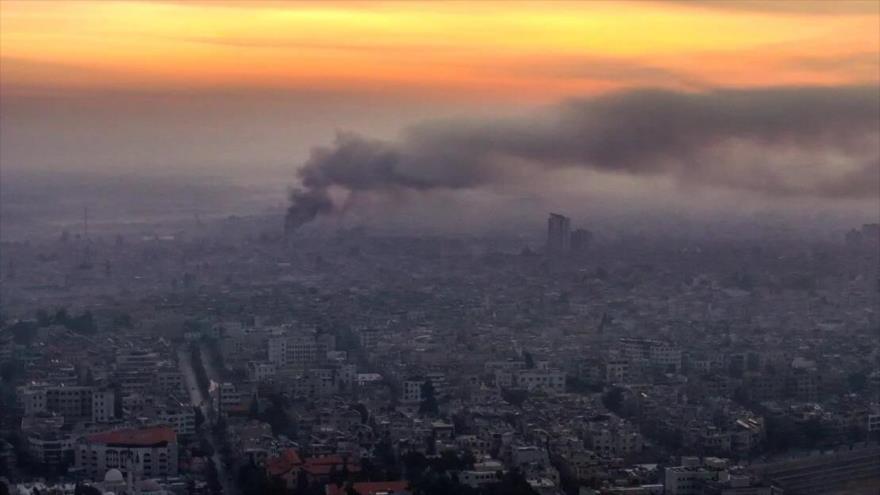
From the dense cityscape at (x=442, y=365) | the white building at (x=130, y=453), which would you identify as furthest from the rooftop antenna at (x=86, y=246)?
the white building at (x=130, y=453)

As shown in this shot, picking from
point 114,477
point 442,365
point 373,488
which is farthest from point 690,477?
point 442,365

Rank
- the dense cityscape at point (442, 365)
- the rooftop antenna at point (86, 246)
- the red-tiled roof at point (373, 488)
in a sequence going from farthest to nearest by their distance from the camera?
1. the rooftop antenna at point (86, 246)
2. the dense cityscape at point (442, 365)
3. the red-tiled roof at point (373, 488)

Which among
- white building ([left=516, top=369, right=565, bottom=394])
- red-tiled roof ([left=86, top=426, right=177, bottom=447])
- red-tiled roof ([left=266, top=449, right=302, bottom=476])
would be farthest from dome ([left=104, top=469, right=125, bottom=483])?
white building ([left=516, top=369, right=565, bottom=394])

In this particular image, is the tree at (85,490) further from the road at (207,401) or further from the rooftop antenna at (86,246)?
the rooftop antenna at (86,246)

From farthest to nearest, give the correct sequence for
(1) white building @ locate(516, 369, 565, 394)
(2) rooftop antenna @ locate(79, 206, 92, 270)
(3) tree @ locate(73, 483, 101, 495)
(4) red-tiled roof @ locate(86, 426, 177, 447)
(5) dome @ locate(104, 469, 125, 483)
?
(2) rooftop antenna @ locate(79, 206, 92, 270) < (1) white building @ locate(516, 369, 565, 394) < (4) red-tiled roof @ locate(86, 426, 177, 447) < (5) dome @ locate(104, 469, 125, 483) < (3) tree @ locate(73, 483, 101, 495)

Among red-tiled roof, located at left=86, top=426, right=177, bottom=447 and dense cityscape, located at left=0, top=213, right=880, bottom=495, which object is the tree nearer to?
dense cityscape, located at left=0, top=213, right=880, bottom=495

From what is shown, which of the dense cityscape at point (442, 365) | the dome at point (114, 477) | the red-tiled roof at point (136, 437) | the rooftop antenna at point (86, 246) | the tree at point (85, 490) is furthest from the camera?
the rooftop antenna at point (86, 246)

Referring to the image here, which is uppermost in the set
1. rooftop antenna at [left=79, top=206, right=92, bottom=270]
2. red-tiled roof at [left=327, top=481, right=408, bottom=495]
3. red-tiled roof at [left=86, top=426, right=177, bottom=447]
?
rooftop antenna at [left=79, top=206, right=92, bottom=270]
